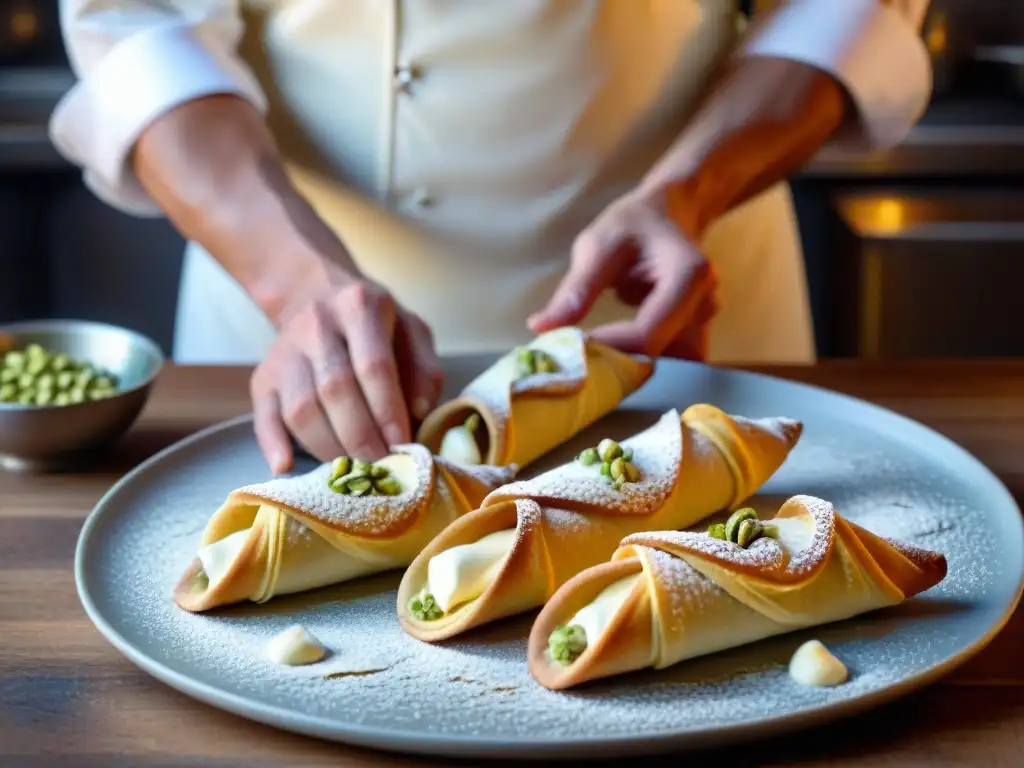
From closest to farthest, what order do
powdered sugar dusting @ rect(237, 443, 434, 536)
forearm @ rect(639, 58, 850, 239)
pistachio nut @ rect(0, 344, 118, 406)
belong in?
powdered sugar dusting @ rect(237, 443, 434, 536) < pistachio nut @ rect(0, 344, 118, 406) < forearm @ rect(639, 58, 850, 239)

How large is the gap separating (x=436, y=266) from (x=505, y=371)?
15.1 inches

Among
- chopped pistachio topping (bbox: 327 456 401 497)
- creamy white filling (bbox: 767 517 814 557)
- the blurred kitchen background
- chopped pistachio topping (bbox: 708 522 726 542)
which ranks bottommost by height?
the blurred kitchen background

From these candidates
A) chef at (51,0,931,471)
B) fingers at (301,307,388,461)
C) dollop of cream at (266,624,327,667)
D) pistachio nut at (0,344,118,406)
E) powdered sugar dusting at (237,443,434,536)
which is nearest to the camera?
dollop of cream at (266,624,327,667)

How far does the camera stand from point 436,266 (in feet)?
5.65

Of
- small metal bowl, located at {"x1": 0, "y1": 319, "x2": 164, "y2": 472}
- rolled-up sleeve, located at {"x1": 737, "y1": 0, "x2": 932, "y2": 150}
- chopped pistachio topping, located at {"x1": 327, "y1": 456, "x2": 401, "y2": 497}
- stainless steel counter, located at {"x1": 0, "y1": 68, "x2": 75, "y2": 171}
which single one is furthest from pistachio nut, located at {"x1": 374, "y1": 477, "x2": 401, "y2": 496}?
stainless steel counter, located at {"x1": 0, "y1": 68, "x2": 75, "y2": 171}

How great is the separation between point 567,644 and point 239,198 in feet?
2.58

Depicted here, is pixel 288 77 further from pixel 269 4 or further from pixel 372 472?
pixel 372 472

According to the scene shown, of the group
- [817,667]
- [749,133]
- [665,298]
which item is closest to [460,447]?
[665,298]

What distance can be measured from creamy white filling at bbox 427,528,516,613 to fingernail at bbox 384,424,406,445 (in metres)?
0.21

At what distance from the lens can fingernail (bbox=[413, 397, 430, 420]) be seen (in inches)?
50.5

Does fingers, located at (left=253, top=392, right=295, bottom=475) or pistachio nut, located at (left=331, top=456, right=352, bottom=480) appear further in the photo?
fingers, located at (left=253, top=392, right=295, bottom=475)

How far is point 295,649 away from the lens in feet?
3.09

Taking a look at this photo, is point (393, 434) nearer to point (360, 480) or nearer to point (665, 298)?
point (360, 480)

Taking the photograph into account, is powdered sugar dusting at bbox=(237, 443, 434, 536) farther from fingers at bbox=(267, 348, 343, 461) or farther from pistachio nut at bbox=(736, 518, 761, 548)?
pistachio nut at bbox=(736, 518, 761, 548)
